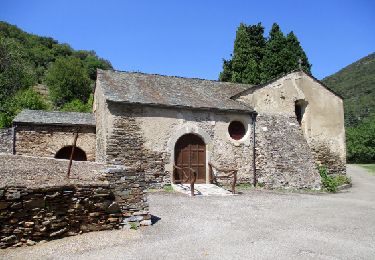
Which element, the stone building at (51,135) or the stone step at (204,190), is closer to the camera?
the stone step at (204,190)

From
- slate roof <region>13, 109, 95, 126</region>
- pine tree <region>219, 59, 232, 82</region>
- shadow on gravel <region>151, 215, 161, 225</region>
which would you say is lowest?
shadow on gravel <region>151, 215, 161, 225</region>

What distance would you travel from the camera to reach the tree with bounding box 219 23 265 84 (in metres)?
30.9

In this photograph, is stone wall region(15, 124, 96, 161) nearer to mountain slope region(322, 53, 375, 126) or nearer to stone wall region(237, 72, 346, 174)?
stone wall region(237, 72, 346, 174)

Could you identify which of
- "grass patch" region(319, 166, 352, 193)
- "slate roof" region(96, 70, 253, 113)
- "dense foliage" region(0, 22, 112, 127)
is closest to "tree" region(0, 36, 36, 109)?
"dense foliage" region(0, 22, 112, 127)

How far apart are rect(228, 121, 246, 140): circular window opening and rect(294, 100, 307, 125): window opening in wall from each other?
388 cm

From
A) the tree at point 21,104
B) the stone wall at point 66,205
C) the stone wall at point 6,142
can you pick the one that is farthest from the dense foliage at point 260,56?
the stone wall at point 66,205

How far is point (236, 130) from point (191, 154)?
2640 mm

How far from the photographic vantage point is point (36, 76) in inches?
2052

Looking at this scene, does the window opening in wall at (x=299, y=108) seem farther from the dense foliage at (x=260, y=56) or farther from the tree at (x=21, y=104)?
the tree at (x=21, y=104)

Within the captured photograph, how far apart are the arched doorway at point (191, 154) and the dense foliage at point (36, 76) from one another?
700 inches

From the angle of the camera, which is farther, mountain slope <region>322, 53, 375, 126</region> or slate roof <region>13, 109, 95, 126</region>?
mountain slope <region>322, 53, 375, 126</region>

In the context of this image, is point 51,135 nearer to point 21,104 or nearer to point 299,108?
point 299,108

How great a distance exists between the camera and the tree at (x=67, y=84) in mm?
46031

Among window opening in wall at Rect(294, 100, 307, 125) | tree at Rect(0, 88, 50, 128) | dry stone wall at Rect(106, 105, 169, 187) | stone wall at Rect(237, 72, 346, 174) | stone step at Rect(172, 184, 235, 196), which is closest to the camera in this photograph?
stone step at Rect(172, 184, 235, 196)
